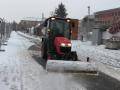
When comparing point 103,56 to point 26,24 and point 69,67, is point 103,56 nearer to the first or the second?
point 69,67

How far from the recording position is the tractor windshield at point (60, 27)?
767 inches

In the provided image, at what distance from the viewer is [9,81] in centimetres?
1283

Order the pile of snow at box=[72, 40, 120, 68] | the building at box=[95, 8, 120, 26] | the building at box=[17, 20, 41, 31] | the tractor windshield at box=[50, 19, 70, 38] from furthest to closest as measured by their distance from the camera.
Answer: the building at box=[17, 20, 41, 31]
the building at box=[95, 8, 120, 26]
the pile of snow at box=[72, 40, 120, 68]
the tractor windshield at box=[50, 19, 70, 38]

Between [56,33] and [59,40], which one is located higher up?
[56,33]

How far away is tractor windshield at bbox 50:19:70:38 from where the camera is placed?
19.5 m

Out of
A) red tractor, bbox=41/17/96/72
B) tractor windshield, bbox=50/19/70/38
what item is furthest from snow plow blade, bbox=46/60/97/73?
tractor windshield, bbox=50/19/70/38

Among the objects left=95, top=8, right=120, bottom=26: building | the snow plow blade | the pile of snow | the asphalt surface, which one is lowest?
the pile of snow

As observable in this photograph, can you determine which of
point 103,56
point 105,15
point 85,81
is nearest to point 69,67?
point 85,81

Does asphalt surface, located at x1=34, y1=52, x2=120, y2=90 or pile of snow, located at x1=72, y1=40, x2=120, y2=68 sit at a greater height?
asphalt surface, located at x1=34, y1=52, x2=120, y2=90

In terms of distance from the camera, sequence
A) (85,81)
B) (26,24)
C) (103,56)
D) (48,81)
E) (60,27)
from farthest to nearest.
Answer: (26,24)
(103,56)
(60,27)
(85,81)
(48,81)

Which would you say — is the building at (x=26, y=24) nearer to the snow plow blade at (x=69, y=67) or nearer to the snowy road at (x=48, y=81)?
the snow plow blade at (x=69, y=67)

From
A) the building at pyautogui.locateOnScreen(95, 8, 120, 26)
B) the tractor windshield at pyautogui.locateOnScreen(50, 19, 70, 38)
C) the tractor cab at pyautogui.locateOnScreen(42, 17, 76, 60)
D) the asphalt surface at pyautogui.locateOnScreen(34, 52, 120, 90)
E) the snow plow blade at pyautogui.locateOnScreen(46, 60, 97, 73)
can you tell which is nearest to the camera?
the asphalt surface at pyautogui.locateOnScreen(34, 52, 120, 90)

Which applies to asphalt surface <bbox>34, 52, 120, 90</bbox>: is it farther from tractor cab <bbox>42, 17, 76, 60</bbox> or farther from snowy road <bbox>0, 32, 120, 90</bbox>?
tractor cab <bbox>42, 17, 76, 60</bbox>

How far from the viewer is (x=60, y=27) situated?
19594 millimetres
